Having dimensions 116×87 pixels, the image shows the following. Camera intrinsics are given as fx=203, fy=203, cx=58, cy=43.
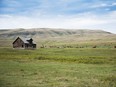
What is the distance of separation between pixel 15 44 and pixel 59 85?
88906 mm

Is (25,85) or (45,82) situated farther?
(45,82)

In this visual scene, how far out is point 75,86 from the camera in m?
19.4

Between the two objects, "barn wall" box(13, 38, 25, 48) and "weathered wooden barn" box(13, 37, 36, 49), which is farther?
"barn wall" box(13, 38, 25, 48)

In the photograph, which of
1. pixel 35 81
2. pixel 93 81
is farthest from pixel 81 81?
pixel 35 81

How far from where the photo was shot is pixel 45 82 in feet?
68.7

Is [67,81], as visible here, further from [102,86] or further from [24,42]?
[24,42]

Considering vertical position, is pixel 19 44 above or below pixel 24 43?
below

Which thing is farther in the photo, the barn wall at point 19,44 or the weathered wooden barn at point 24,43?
the barn wall at point 19,44

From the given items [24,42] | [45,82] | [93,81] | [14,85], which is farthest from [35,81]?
[24,42]

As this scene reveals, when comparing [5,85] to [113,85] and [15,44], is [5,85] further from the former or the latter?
[15,44]

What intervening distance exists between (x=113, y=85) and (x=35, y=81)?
7.94 meters

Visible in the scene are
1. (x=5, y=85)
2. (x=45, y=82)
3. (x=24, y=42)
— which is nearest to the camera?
(x=5, y=85)

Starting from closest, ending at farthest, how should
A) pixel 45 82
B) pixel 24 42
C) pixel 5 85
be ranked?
1. pixel 5 85
2. pixel 45 82
3. pixel 24 42

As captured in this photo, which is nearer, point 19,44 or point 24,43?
point 24,43
